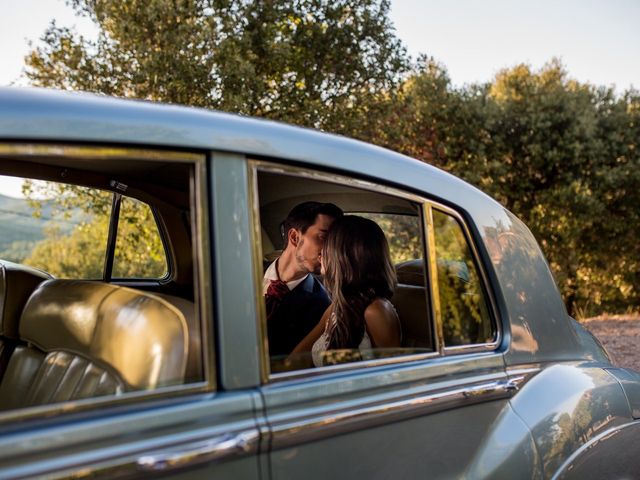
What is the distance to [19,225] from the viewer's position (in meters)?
2.23

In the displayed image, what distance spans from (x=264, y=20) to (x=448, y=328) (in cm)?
962

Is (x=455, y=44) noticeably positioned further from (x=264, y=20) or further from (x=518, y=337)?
(x=518, y=337)

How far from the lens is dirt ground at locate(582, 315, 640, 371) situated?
28.2 ft

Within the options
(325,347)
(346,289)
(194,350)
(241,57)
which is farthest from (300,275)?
(241,57)

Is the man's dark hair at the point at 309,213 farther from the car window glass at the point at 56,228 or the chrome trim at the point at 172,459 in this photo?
the chrome trim at the point at 172,459

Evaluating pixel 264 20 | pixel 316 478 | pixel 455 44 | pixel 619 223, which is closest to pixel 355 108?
pixel 264 20

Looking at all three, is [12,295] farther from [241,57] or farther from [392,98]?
[392,98]

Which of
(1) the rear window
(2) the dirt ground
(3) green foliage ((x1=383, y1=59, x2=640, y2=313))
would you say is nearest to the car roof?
(1) the rear window

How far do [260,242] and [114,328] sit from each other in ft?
1.89

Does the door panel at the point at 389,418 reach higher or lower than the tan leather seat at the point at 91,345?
lower

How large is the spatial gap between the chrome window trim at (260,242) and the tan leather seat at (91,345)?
0.63ft

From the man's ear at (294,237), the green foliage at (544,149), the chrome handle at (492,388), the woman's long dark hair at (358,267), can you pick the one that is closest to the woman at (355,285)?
the woman's long dark hair at (358,267)

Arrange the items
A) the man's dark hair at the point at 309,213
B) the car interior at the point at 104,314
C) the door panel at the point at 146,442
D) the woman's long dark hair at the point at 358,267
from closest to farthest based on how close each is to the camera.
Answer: the door panel at the point at 146,442, the car interior at the point at 104,314, the woman's long dark hair at the point at 358,267, the man's dark hair at the point at 309,213

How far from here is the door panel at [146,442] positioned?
1.19 meters
